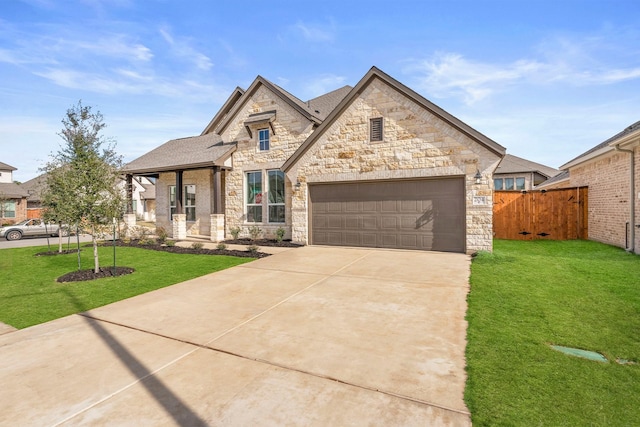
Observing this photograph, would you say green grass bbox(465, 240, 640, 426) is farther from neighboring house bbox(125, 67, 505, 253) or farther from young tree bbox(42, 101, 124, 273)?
young tree bbox(42, 101, 124, 273)

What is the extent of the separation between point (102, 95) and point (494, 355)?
17258 millimetres

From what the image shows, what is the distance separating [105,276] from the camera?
8031 mm

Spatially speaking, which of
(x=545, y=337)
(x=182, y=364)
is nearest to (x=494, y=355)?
(x=545, y=337)

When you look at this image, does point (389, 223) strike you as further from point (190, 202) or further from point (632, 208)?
point (190, 202)

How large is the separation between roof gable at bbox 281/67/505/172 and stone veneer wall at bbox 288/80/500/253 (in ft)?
Answer: 0.49

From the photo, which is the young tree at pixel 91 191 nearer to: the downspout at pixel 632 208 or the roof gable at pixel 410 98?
the roof gable at pixel 410 98

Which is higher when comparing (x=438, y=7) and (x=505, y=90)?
(x=438, y=7)

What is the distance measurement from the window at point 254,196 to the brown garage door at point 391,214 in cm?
341

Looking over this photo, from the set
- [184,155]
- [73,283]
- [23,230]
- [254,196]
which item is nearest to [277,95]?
[254,196]

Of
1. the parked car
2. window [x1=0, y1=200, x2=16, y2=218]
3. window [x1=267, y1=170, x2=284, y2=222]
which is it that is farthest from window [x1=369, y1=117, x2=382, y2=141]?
window [x1=0, y1=200, x2=16, y2=218]

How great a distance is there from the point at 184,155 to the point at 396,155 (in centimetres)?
1207

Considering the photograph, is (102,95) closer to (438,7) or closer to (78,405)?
(438,7)

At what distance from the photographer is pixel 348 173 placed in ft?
39.4

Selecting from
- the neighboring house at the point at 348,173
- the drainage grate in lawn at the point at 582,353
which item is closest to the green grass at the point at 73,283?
the neighboring house at the point at 348,173
